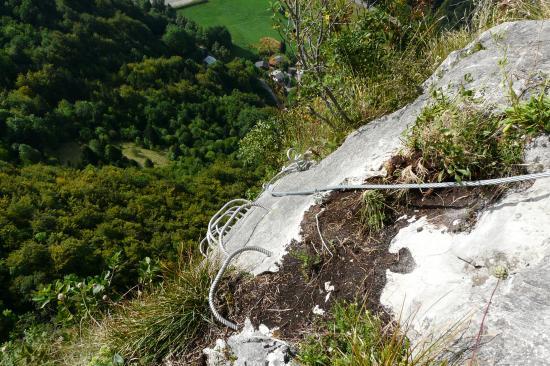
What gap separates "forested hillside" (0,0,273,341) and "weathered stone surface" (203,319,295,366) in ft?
94.3

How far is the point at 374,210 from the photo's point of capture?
289 centimetres

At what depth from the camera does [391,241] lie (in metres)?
2.79

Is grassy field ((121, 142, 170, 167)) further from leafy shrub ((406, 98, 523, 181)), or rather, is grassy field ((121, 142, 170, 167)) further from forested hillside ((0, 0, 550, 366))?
leafy shrub ((406, 98, 523, 181))

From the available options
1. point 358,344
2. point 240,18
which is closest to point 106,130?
point 240,18

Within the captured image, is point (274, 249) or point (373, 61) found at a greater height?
point (373, 61)

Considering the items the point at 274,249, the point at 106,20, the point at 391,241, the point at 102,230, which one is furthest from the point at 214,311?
the point at 106,20

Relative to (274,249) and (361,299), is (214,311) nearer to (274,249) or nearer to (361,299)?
(274,249)

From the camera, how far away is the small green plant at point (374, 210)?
2.88 meters

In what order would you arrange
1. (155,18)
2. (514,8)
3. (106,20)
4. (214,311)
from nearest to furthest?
(214,311) < (514,8) < (106,20) < (155,18)

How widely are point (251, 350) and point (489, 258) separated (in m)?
1.52

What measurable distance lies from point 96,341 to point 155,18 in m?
97.2

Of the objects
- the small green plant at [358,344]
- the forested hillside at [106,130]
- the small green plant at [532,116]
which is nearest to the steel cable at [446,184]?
the small green plant at [532,116]

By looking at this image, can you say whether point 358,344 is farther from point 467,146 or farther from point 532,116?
point 532,116

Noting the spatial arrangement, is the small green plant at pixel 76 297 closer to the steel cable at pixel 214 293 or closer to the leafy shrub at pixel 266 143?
the steel cable at pixel 214 293
